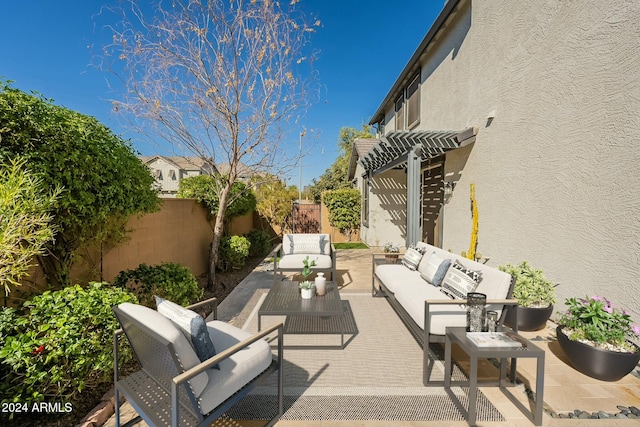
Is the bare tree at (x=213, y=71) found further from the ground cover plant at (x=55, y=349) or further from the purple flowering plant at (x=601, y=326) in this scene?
the purple flowering plant at (x=601, y=326)

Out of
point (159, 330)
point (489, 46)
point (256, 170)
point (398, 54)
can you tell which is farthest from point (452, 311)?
point (398, 54)

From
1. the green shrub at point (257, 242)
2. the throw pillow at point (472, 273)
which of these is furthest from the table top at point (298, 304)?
the green shrub at point (257, 242)

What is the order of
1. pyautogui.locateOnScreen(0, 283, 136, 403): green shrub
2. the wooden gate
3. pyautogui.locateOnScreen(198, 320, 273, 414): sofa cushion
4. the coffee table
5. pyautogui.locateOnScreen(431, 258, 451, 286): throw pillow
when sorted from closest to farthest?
1. pyautogui.locateOnScreen(198, 320, 273, 414): sofa cushion
2. pyautogui.locateOnScreen(0, 283, 136, 403): green shrub
3. the coffee table
4. pyautogui.locateOnScreen(431, 258, 451, 286): throw pillow
5. the wooden gate

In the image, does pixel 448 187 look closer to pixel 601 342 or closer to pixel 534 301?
pixel 534 301

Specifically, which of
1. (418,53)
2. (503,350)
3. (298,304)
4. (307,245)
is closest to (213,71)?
(307,245)

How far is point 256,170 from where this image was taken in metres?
5.92

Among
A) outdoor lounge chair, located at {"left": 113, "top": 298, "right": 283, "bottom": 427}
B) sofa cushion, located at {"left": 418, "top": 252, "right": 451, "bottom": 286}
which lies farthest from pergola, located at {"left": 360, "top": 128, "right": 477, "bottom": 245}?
outdoor lounge chair, located at {"left": 113, "top": 298, "right": 283, "bottom": 427}

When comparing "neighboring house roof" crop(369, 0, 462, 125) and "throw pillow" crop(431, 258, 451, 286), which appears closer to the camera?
"throw pillow" crop(431, 258, 451, 286)

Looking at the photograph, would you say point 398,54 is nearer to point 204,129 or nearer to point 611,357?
point 204,129

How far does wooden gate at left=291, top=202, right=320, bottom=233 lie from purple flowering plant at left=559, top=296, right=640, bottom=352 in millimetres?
10942

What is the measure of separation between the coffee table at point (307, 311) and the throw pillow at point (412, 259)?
1433 mm

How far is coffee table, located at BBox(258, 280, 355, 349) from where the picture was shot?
322 cm

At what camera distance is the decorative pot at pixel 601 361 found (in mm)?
2441

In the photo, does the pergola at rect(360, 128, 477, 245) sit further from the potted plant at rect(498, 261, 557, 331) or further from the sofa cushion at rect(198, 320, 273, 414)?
the sofa cushion at rect(198, 320, 273, 414)
